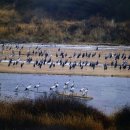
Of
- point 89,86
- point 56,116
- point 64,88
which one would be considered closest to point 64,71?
point 89,86

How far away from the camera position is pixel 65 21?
29.5m

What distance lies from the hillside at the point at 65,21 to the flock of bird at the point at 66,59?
0.75m

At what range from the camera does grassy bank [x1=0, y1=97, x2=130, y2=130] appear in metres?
11.6

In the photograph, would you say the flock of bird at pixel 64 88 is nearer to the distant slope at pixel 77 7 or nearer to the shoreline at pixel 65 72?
the shoreline at pixel 65 72

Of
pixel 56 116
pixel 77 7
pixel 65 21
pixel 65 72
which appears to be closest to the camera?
pixel 56 116

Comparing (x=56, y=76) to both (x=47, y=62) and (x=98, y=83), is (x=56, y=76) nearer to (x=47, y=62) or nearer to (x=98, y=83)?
(x=98, y=83)

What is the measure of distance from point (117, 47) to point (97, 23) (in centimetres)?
571

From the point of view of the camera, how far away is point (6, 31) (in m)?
31.0

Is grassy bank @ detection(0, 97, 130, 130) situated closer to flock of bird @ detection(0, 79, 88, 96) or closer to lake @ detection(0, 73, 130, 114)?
lake @ detection(0, 73, 130, 114)

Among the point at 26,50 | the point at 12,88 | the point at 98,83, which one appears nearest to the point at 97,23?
the point at 26,50

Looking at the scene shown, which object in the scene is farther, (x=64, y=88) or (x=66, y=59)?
(x=66, y=59)

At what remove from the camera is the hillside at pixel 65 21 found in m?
26.6

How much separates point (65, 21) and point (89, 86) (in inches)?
Result: 335

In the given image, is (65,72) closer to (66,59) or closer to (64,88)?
(64,88)
